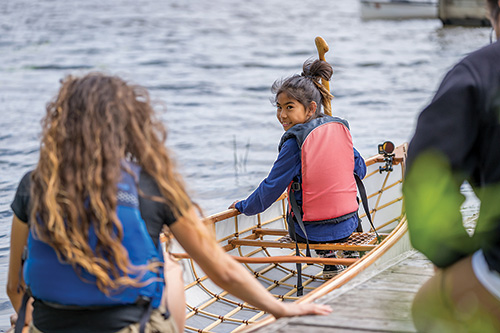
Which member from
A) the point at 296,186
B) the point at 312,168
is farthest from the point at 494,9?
the point at 296,186

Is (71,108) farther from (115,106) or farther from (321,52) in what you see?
(321,52)

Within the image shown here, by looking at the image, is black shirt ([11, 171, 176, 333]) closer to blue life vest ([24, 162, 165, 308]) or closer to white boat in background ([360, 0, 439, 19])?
blue life vest ([24, 162, 165, 308])

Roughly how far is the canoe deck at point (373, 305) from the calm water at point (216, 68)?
0.66 metres

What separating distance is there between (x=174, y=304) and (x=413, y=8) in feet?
137

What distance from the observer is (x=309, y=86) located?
398 cm

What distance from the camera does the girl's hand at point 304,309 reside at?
2.36 m

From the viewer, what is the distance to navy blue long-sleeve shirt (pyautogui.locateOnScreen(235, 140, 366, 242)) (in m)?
3.87

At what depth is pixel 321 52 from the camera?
461cm

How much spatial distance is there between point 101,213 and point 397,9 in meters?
41.8

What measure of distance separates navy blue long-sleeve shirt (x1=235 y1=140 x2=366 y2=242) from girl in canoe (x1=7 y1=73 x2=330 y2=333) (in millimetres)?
1867

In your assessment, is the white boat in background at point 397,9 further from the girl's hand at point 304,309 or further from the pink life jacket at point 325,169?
the girl's hand at point 304,309

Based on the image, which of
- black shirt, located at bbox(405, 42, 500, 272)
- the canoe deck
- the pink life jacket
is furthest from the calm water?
the pink life jacket

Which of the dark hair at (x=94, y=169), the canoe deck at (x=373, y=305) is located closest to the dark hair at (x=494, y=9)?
the dark hair at (x=94, y=169)

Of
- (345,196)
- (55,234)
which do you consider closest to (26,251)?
(55,234)
